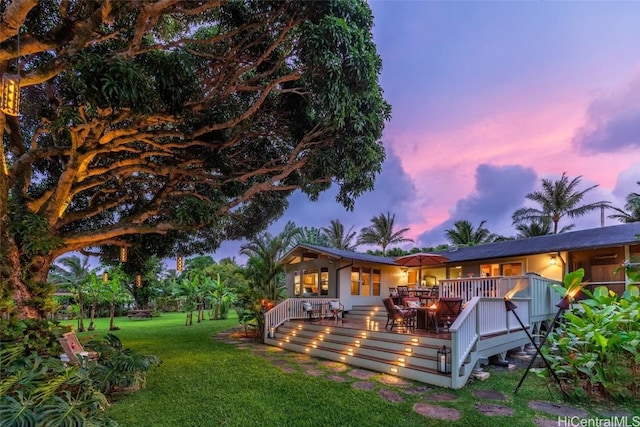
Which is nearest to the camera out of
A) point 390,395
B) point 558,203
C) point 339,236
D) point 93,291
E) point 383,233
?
point 390,395

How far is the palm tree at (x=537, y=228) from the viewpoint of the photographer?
29406mm

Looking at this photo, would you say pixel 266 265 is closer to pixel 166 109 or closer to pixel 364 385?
pixel 364 385

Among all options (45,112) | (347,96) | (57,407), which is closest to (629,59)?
(347,96)

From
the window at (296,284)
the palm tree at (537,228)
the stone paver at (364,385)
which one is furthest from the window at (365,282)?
the palm tree at (537,228)

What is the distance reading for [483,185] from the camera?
106ft

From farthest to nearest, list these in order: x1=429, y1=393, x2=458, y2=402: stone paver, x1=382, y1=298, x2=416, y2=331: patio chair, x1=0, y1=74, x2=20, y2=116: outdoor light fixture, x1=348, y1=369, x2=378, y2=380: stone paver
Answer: x1=382, y1=298, x2=416, y2=331: patio chair < x1=348, y1=369, x2=378, y2=380: stone paver < x1=429, y1=393, x2=458, y2=402: stone paver < x1=0, y1=74, x2=20, y2=116: outdoor light fixture

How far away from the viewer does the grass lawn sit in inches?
205

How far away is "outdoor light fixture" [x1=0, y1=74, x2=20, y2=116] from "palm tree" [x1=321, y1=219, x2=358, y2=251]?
33.9 meters

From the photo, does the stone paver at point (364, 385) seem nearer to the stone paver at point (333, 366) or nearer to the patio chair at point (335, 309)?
the stone paver at point (333, 366)

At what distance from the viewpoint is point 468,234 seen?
31.5 metres

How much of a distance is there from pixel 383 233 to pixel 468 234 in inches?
346

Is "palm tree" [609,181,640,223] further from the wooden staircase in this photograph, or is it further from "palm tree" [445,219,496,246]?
the wooden staircase

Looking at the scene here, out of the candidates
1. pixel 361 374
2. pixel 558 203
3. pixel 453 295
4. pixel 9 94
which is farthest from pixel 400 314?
pixel 558 203

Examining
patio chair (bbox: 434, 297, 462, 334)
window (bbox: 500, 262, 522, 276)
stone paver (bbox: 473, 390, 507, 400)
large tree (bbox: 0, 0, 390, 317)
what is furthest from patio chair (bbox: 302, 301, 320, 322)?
window (bbox: 500, 262, 522, 276)
